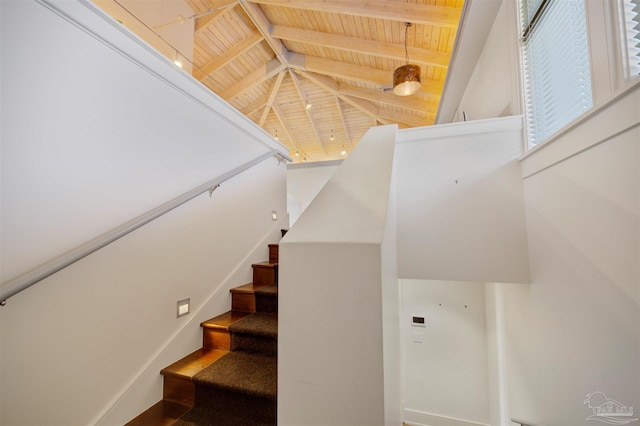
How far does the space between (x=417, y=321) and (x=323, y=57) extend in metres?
4.61

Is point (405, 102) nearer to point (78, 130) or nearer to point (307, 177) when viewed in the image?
point (307, 177)

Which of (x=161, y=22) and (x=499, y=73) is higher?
(x=161, y=22)

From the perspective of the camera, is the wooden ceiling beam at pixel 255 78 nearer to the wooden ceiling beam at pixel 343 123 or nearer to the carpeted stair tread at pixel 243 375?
the wooden ceiling beam at pixel 343 123

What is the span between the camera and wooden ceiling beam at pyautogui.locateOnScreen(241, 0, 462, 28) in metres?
2.66

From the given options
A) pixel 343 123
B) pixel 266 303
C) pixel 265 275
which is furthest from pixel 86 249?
→ pixel 343 123

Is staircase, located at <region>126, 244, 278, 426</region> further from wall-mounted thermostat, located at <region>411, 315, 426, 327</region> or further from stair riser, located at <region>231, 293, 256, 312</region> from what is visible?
wall-mounted thermostat, located at <region>411, 315, 426, 327</region>

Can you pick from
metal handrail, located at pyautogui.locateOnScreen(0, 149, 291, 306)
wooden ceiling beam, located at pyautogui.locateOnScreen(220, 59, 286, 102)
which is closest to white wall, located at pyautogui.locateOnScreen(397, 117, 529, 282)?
metal handrail, located at pyautogui.locateOnScreen(0, 149, 291, 306)

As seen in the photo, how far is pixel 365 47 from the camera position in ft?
11.7

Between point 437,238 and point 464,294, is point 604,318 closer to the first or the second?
point 437,238

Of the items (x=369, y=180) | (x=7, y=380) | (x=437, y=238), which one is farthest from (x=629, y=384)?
(x=7, y=380)

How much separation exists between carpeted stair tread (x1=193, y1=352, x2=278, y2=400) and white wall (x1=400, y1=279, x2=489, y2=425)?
9.38ft

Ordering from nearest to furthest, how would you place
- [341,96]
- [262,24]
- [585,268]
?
[585,268]
[262,24]
[341,96]

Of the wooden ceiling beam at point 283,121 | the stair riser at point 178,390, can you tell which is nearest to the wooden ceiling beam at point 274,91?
the wooden ceiling beam at point 283,121

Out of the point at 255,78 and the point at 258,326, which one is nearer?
the point at 258,326
